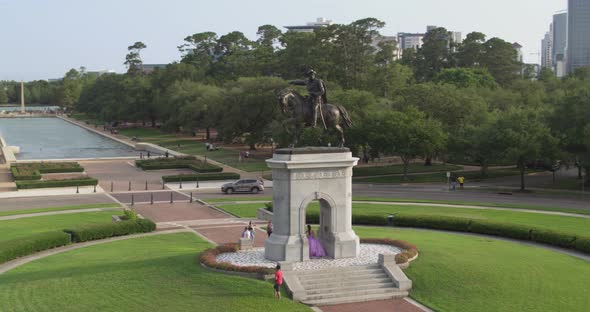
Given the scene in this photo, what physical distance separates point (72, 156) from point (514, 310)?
80.6 meters

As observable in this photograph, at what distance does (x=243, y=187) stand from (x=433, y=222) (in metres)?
21.2

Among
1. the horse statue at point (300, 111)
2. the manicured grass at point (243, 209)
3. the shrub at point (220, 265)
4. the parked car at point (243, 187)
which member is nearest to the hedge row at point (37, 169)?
the parked car at point (243, 187)

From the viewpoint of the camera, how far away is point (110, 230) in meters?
38.4

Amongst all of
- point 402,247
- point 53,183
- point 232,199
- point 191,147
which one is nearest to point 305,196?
point 402,247

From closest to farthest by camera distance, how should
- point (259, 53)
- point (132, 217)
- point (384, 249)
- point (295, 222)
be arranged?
point (295, 222), point (384, 249), point (132, 217), point (259, 53)

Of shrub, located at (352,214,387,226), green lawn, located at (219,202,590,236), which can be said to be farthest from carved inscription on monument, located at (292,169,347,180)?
green lawn, located at (219,202,590,236)

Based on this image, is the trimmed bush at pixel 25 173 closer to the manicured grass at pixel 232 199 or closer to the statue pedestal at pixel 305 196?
the manicured grass at pixel 232 199

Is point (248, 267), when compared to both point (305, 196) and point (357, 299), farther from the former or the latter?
point (357, 299)

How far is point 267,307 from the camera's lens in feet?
77.0

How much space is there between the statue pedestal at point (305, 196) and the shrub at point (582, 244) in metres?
11.6

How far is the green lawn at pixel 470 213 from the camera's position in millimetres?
41156

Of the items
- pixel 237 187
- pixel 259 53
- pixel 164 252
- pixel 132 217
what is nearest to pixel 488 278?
pixel 164 252

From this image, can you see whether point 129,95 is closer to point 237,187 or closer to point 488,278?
point 237,187

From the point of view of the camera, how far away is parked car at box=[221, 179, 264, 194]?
57.5m
